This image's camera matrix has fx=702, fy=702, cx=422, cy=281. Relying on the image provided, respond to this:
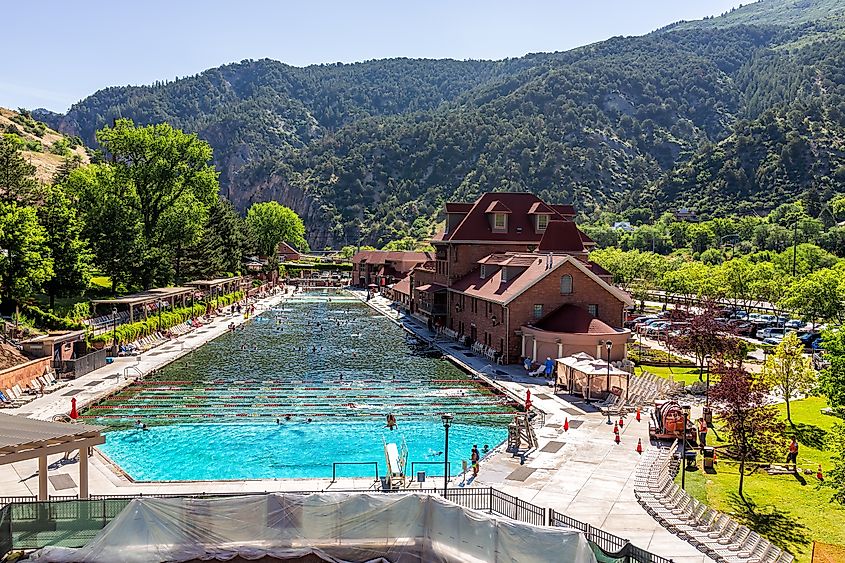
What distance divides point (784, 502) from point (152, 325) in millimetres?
46931

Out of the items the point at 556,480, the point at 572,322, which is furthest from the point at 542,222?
the point at 556,480

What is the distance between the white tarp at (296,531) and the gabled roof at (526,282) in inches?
1222

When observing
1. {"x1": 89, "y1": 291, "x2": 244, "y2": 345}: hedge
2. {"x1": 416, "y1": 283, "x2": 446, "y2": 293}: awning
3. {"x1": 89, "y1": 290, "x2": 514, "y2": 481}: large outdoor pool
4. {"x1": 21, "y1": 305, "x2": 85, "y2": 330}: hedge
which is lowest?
{"x1": 89, "y1": 290, "x2": 514, "y2": 481}: large outdoor pool

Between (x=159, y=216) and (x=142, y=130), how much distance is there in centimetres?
787

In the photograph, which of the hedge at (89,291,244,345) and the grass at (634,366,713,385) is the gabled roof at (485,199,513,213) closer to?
the grass at (634,366,713,385)

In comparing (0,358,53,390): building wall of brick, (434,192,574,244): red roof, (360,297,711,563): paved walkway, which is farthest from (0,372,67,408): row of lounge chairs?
(434,192,574,244): red roof

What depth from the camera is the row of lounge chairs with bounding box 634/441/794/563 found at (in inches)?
658

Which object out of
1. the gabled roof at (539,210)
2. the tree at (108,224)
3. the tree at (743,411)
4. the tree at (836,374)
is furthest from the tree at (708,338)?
the tree at (108,224)

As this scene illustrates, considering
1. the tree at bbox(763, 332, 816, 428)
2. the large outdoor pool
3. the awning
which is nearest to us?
the large outdoor pool

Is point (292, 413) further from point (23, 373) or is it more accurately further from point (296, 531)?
point (296, 531)

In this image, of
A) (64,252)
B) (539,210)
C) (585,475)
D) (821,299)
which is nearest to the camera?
(585,475)

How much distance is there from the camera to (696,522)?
18859mm

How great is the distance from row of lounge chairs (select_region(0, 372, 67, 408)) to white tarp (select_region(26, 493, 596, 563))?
2145 cm

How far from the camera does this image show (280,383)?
140 feet
